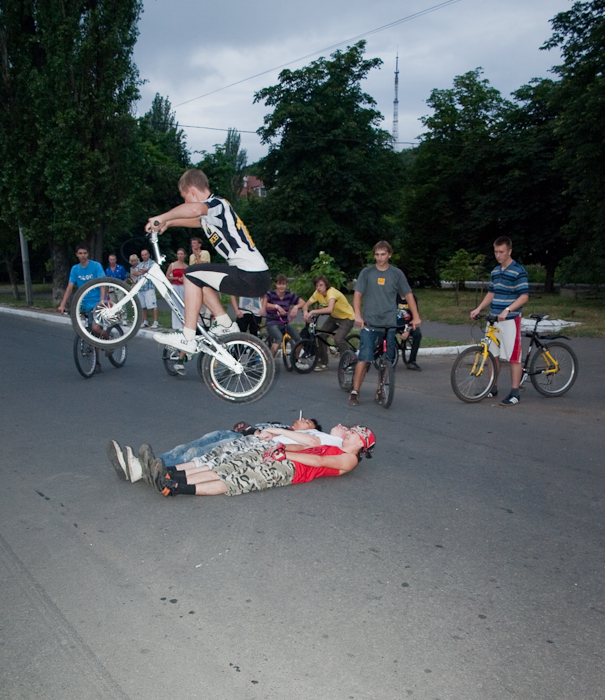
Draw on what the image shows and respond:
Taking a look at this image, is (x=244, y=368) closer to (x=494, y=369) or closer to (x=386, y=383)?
(x=386, y=383)

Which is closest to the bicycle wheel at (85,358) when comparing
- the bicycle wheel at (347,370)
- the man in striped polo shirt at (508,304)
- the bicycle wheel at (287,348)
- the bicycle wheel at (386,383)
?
the bicycle wheel at (287,348)

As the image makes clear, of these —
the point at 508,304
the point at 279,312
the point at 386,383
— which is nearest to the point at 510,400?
the point at 508,304

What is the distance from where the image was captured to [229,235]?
5.64m

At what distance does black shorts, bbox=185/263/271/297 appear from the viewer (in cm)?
577

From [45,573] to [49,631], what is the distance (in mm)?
701

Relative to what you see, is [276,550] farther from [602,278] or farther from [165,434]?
[602,278]

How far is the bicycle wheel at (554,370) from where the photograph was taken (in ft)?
31.7

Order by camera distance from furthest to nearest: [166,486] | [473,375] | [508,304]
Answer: [473,375], [508,304], [166,486]

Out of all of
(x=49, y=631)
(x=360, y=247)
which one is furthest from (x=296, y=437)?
(x=360, y=247)

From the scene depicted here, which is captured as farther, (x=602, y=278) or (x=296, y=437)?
(x=602, y=278)

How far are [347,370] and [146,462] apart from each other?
17.2 ft

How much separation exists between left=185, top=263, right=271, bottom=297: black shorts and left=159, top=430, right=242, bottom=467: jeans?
131 centimetres

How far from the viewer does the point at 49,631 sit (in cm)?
344

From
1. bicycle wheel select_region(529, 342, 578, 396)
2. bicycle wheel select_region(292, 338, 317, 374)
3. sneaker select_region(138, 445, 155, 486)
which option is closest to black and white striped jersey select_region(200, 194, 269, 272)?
sneaker select_region(138, 445, 155, 486)
